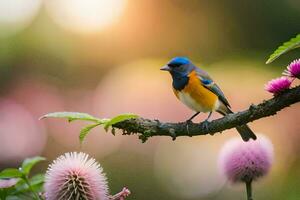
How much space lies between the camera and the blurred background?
397cm

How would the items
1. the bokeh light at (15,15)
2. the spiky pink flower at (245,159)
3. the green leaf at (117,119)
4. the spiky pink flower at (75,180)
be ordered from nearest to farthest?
the green leaf at (117,119), the spiky pink flower at (75,180), the spiky pink flower at (245,159), the bokeh light at (15,15)

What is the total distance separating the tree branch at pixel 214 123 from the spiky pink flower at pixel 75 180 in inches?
3.8

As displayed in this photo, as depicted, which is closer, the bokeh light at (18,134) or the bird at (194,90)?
the bird at (194,90)

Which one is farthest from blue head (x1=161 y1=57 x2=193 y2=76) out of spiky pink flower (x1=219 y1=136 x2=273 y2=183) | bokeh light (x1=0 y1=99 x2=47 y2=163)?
bokeh light (x1=0 y1=99 x2=47 y2=163)

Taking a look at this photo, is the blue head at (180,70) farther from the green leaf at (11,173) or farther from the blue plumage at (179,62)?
the green leaf at (11,173)

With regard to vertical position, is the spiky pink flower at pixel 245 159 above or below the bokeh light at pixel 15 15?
below

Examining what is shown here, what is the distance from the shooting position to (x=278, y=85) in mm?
880

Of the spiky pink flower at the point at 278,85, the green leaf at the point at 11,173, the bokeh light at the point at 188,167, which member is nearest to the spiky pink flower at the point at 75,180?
the green leaf at the point at 11,173

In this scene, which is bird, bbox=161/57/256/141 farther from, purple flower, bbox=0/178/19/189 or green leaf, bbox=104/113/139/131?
green leaf, bbox=104/113/139/131

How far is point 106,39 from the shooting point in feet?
18.4

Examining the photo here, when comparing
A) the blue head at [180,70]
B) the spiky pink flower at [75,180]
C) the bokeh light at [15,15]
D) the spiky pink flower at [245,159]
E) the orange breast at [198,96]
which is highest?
the bokeh light at [15,15]

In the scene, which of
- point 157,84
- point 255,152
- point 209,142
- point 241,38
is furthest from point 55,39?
point 255,152

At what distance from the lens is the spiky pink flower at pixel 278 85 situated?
878mm

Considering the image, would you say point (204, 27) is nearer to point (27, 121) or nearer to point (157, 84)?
point (157, 84)
